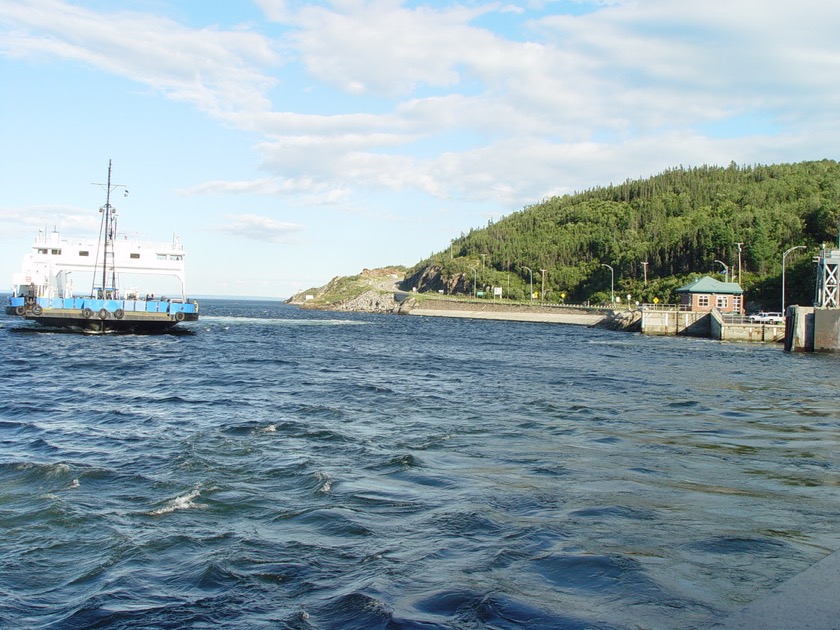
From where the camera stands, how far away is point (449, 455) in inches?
629

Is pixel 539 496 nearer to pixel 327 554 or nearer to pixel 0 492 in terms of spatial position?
pixel 327 554

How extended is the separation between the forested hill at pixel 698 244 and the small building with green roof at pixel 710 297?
32.3 ft

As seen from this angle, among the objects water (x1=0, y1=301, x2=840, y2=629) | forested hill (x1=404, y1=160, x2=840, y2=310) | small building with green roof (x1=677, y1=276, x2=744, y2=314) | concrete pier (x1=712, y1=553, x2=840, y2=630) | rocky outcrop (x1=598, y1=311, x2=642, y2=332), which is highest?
forested hill (x1=404, y1=160, x2=840, y2=310)

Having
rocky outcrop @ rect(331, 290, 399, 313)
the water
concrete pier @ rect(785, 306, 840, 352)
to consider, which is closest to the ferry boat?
the water

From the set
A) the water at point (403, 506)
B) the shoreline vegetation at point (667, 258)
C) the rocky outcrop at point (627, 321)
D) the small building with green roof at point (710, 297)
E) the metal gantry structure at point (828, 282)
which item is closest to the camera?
the water at point (403, 506)

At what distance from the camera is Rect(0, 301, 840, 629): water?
8.19m

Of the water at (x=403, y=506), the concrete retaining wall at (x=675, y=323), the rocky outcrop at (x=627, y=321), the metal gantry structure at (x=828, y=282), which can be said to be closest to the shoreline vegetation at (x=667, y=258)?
the rocky outcrop at (x=627, y=321)

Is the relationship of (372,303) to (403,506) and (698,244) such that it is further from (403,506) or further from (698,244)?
(403,506)

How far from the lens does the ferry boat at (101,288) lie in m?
58.6

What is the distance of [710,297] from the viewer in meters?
89.5

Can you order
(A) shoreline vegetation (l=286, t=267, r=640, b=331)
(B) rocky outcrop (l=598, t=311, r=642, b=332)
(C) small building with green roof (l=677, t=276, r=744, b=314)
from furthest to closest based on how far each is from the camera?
1. (A) shoreline vegetation (l=286, t=267, r=640, b=331)
2. (B) rocky outcrop (l=598, t=311, r=642, b=332)
3. (C) small building with green roof (l=677, t=276, r=744, b=314)

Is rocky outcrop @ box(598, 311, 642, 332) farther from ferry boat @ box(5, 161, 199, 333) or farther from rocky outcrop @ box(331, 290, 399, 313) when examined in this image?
rocky outcrop @ box(331, 290, 399, 313)

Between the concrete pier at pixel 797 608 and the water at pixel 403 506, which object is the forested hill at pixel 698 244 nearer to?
the water at pixel 403 506

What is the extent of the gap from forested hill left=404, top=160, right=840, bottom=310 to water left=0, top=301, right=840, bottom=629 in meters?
85.1
